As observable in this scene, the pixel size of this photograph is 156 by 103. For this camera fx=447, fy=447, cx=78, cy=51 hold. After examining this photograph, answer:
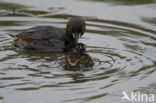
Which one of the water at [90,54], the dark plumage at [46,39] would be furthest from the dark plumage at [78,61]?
the dark plumage at [46,39]

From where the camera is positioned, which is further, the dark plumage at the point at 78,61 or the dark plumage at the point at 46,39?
the dark plumage at the point at 46,39

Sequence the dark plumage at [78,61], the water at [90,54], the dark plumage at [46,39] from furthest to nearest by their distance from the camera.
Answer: the dark plumage at [46,39], the dark plumage at [78,61], the water at [90,54]

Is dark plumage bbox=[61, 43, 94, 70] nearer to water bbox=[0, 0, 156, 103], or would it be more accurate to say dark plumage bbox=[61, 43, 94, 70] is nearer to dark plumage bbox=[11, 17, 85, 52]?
water bbox=[0, 0, 156, 103]

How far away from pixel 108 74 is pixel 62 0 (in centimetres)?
574

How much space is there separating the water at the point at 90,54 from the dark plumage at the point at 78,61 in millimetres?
117

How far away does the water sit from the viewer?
732 cm

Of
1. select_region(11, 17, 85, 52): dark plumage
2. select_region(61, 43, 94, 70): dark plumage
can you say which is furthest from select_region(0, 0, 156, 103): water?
select_region(11, 17, 85, 52): dark plumage

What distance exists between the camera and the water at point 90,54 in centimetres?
732

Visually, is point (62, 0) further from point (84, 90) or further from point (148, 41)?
point (84, 90)

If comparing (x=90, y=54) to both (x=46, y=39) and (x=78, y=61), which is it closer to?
(x=46, y=39)

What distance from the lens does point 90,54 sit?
9.53m

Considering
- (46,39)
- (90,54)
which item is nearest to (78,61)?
(90,54)

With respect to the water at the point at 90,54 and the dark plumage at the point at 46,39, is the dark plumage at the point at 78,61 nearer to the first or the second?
the water at the point at 90,54

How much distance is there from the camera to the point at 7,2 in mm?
13078
